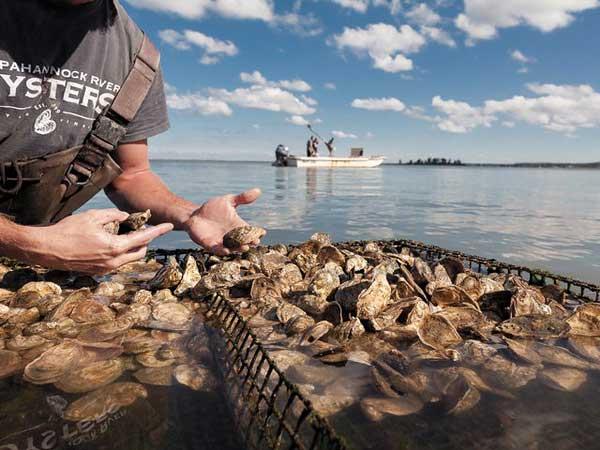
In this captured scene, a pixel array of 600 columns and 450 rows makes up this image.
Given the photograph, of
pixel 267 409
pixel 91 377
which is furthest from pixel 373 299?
pixel 91 377

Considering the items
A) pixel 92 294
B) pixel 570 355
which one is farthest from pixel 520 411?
pixel 92 294

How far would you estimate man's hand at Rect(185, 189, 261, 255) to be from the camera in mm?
4023

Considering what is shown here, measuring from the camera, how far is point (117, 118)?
3.70 meters

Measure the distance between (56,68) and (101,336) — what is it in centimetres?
225

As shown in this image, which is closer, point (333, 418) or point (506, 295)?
point (333, 418)

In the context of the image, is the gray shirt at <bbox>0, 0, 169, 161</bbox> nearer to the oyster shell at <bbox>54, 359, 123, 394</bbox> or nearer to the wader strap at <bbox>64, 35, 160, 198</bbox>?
the wader strap at <bbox>64, 35, 160, 198</bbox>

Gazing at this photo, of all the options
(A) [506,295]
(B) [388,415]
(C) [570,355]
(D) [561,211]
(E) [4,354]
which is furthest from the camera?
(D) [561,211]

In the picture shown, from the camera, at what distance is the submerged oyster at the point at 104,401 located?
2.31 meters

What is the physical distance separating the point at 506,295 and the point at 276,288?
7.88 feet

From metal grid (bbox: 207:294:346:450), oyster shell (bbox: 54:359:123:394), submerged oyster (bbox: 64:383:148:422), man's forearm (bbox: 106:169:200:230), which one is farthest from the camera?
man's forearm (bbox: 106:169:200:230)

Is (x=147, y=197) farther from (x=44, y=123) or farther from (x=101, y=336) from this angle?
(x=101, y=336)

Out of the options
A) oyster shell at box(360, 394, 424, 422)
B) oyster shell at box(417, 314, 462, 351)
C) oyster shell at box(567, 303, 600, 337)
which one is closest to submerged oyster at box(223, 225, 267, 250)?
oyster shell at box(417, 314, 462, 351)

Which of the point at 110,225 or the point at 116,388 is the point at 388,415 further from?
the point at 110,225

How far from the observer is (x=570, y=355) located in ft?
10.6
